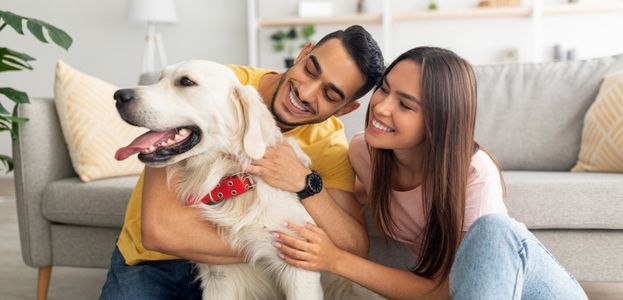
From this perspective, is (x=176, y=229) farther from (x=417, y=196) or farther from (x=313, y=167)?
(x=417, y=196)

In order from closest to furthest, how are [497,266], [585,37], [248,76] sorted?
[497,266] → [248,76] → [585,37]

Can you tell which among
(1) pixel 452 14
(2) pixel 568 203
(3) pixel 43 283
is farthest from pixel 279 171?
(1) pixel 452 14

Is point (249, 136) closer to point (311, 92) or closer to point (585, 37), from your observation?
point (311, 92)

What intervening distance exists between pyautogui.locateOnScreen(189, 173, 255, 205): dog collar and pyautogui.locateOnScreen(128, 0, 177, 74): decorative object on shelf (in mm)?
3925

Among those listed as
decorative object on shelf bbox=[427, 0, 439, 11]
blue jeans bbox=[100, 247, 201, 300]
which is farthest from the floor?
decorative object on shelf bbox=[427, 0, 439, 11]

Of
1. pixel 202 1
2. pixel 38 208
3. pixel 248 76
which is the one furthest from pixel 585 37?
pixel 38 208

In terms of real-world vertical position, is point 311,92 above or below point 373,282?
above

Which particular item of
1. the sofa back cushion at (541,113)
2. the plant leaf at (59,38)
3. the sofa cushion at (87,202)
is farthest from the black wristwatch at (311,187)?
the sofa back cushion at (541,113)

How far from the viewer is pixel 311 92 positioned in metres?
1.51

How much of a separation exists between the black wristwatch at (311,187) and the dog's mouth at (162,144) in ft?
0.93

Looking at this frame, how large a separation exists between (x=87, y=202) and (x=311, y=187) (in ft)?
3.88

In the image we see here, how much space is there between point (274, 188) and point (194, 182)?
0.68ft

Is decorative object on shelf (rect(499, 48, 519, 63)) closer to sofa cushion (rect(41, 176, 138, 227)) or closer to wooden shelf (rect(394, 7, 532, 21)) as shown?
wooden shelf (rect(394, 7, 532, 21))

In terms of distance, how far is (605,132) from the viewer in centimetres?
232
